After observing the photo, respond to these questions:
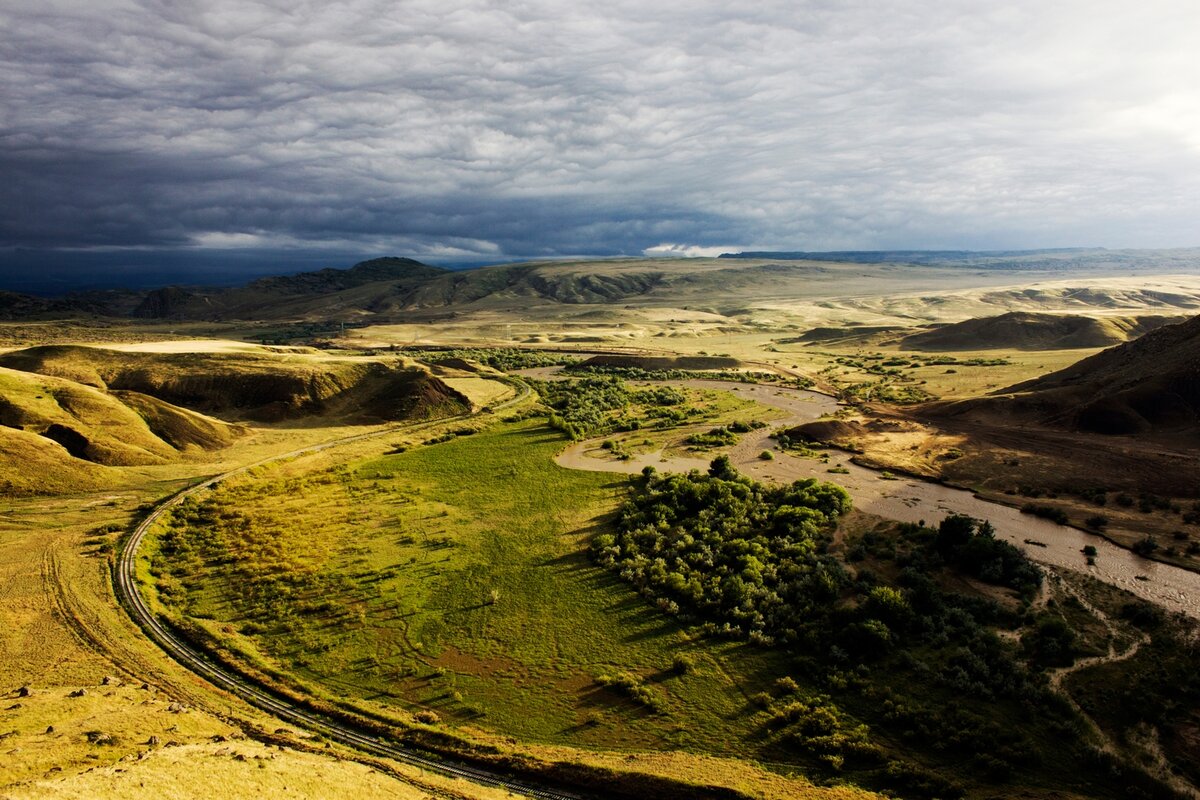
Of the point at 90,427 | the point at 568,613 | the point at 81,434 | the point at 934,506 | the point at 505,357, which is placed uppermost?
the point at 505,357

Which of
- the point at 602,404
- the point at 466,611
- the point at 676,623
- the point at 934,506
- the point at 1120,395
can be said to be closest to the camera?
the point at 676,623

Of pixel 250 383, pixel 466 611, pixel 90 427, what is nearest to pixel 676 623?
pixel 466 611

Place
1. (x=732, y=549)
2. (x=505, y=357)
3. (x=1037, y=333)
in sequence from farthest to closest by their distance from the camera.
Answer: (x=505, y=357)
(x=1037, y=333)
(x=732, y=549)

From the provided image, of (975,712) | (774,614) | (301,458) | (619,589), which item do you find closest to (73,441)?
(301,458)

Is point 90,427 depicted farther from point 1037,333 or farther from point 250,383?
point 1037,333

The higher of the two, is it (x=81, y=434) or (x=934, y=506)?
(x=81, y=434)

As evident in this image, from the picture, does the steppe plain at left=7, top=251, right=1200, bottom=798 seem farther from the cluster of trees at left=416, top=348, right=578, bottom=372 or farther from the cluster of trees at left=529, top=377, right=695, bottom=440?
the cluster of trees at left=416, top=348, right=578, bottom=372

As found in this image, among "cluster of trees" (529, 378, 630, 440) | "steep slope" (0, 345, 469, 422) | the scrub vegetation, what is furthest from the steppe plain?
"steep slope" (0, 345, 469, 422)

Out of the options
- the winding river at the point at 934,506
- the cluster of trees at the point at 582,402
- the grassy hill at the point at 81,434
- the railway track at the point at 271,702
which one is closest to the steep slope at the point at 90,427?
the grassy hill at the point at 81,434

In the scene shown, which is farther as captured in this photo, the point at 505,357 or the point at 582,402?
the point at 505,357
